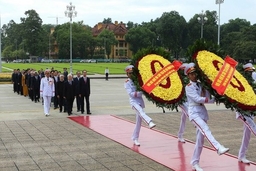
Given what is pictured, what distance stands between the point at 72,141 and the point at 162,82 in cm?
320

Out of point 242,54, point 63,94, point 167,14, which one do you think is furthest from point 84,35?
point 63,94

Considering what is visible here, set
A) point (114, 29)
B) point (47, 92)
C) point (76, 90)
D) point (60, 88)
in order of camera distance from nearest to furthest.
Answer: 1. point (47, 92)
2. point (76, 90)
3. point (60, 88)
4. point (114, 29)

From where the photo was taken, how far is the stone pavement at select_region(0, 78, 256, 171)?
24.8ft

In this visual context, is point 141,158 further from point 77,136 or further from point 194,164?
point 77,136

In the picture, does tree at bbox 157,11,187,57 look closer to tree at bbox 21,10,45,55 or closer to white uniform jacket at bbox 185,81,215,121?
tree at bbox 21,10,45,55

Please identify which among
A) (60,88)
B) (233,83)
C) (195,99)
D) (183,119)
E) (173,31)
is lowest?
(183,119)

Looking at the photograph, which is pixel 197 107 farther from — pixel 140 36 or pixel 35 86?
pixel 140 36

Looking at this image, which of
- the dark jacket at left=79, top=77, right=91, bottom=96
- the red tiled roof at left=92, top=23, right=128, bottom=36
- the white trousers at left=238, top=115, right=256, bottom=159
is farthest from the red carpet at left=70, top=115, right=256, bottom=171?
the red tiled roof at left=92, top=23, right=128, bottom=36

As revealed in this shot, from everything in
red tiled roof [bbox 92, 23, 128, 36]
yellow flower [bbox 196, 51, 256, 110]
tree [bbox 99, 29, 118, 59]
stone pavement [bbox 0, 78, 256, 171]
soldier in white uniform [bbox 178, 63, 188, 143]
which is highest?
red tiled roof [bbox 92, 23, 128, 36]

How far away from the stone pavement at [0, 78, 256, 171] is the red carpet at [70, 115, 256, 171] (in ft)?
0.99

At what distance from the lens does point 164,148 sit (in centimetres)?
903

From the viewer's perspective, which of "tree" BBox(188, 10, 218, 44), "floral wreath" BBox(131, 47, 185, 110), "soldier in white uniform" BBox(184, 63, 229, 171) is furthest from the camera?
"tree" BBox(188, 10, 218, 44)

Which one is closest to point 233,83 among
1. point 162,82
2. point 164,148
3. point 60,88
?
point 162,82

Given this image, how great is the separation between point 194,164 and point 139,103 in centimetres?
256
